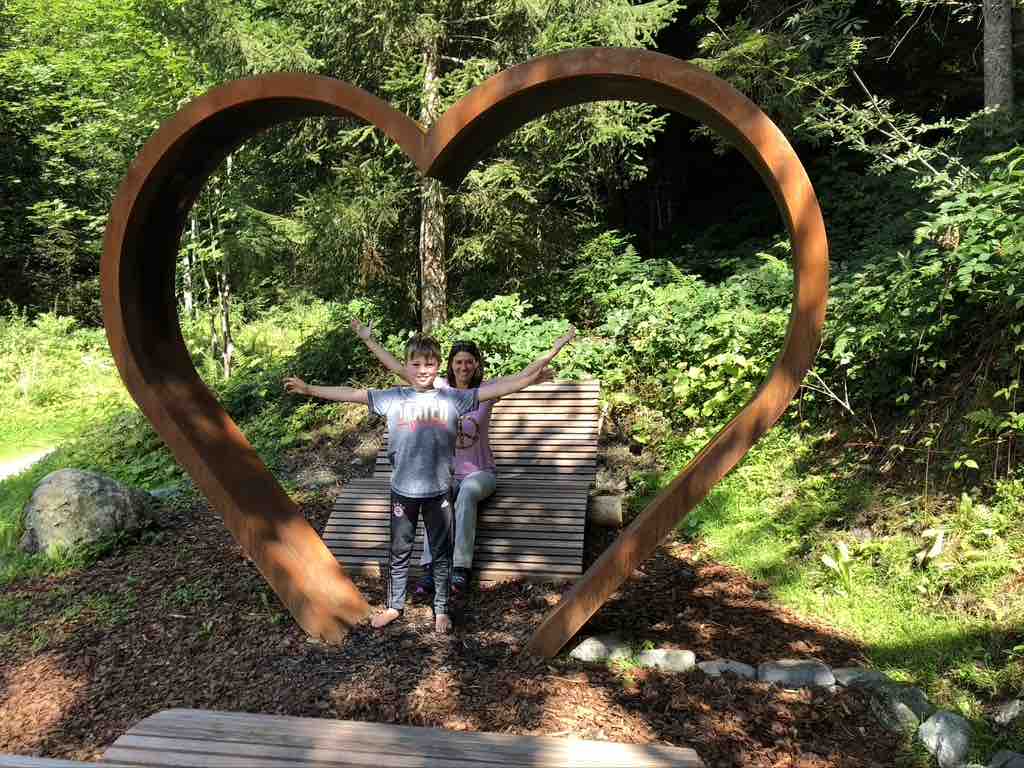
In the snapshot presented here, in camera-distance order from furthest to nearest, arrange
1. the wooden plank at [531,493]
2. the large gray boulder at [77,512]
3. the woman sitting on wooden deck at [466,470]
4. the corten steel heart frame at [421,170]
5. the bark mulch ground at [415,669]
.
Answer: the large gray boulder at [77,512] → the wooden plank at [531,493] → the woman sitting on wooden deck at [466,470] → the corten steel heart frame at [421,170] → the bark mulch ground at [415,669]

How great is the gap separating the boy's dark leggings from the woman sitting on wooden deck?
370mm

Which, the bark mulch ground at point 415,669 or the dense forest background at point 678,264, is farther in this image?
the dense forest background at point 678,264

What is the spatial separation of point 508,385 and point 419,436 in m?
0.51

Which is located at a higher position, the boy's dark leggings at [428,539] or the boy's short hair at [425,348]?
the boy's short hair at [425,348]

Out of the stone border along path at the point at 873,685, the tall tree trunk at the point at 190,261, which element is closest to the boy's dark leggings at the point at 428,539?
the stone border along path at the point at 873,685

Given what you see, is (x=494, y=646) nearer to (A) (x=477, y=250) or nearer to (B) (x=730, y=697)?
(B) (x=730, y=697)

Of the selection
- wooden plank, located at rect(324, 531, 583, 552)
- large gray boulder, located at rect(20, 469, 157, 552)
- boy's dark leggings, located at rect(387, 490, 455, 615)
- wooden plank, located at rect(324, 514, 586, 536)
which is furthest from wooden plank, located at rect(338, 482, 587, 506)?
large gray boulder, located at rect(20, 469, 157, 552)

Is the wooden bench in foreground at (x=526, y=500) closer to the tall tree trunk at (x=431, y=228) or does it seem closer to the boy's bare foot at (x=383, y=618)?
the boy's bare foot at (x=383, y=618)

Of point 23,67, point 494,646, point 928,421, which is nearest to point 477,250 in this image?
point 928,421

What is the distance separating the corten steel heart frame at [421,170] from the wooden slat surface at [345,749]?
1.43 m

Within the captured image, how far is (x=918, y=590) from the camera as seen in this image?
4.10m

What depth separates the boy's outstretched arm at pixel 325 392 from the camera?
11.4 feet

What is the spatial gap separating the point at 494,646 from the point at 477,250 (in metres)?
6.24

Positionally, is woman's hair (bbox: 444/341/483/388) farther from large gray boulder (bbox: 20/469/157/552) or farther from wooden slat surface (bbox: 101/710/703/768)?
wooden slat surface (bbox: 101/710/703/768)
